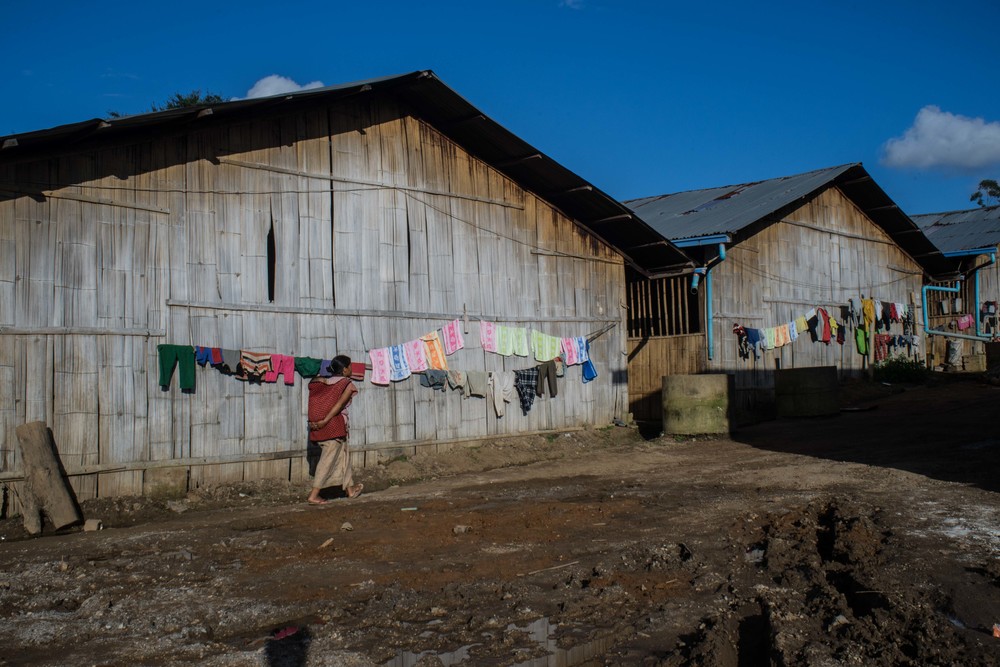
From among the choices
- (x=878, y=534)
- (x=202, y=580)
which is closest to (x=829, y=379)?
(x=878, y=534)

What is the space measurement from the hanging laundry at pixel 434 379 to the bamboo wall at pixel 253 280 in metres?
0.23

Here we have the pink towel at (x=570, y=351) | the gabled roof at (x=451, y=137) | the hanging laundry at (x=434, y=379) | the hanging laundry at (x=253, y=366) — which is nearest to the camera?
the gabled roof at (x=451, y=137)

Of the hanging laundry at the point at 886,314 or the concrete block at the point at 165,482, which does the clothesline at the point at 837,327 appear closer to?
the hanging laundry at the point at 886,314

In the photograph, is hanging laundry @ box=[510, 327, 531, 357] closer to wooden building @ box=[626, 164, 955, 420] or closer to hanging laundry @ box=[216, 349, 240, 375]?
wooden building @ box=[626, 164, 955, 420]

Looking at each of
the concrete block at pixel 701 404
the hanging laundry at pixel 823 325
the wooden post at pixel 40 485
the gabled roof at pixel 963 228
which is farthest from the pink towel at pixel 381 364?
the gabled roof at pixel 963 228

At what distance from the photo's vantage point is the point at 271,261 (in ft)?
36.1

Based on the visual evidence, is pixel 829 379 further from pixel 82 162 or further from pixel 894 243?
pixel 82 162

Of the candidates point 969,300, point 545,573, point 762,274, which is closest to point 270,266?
point 545,573

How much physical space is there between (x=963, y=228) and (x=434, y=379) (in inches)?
894

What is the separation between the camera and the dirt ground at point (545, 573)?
15.3 ft

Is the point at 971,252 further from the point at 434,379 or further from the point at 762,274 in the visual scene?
the point at 434,379

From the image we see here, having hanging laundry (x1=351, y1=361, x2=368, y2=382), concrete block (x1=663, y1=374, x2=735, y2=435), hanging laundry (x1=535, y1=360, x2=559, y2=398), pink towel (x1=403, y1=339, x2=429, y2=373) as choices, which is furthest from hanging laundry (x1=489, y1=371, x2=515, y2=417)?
concrete block (x1=663, y1=374, x2=735, y2=435)

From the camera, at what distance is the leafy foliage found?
68.8 ft

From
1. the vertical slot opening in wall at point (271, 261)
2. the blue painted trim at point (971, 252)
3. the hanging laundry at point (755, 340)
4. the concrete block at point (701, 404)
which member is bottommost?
the concrete block at point (701, 404)
